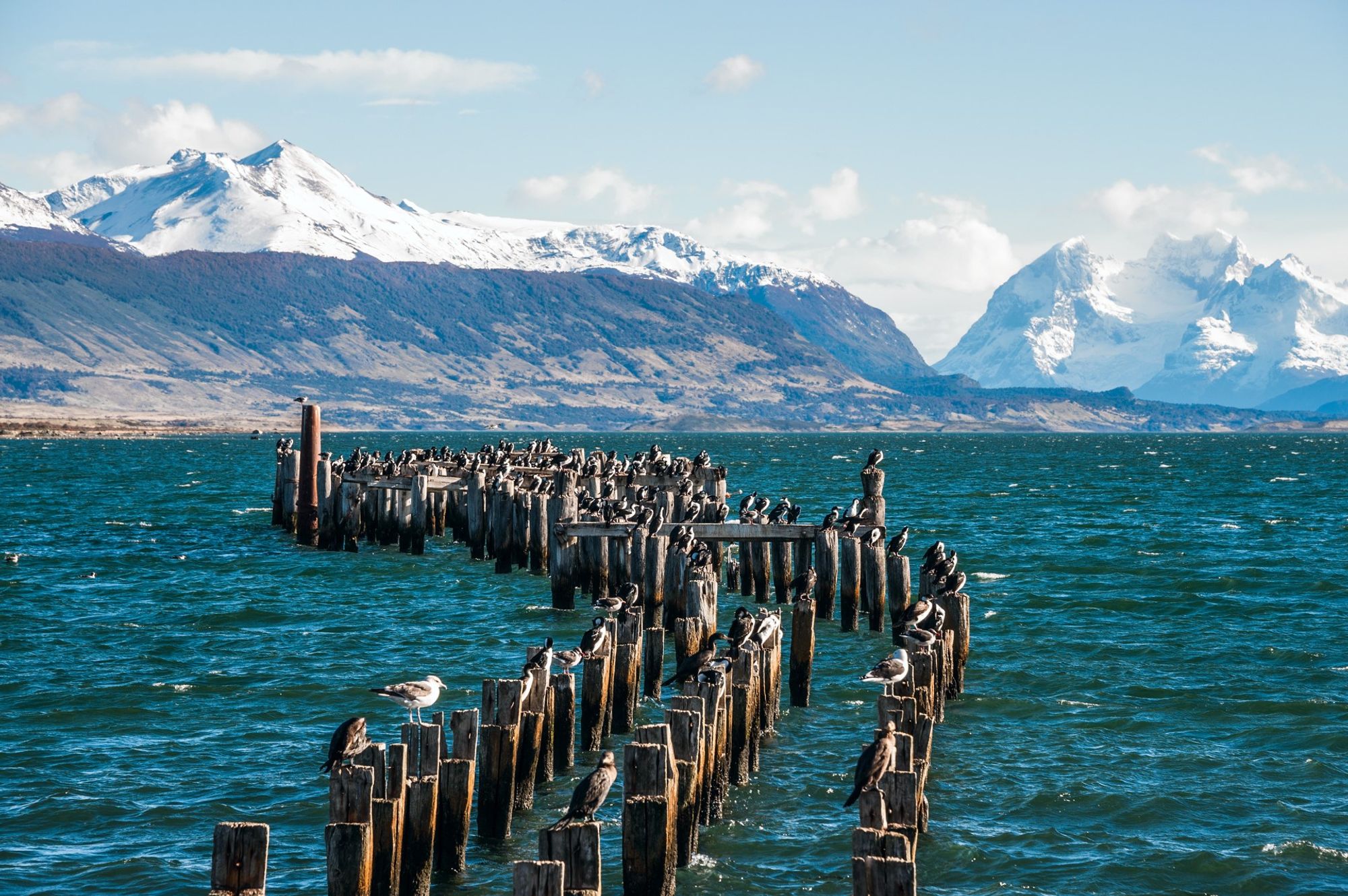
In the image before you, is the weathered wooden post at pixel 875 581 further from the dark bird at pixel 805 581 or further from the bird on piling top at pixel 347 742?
the bird on piling top at pixel 347 742

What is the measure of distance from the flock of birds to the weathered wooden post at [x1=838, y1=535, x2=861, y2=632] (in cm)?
38

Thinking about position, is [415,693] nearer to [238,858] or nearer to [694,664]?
[694,664]

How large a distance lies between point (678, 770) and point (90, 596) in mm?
23506

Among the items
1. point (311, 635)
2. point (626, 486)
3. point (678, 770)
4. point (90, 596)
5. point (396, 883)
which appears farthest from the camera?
point (626, 486)

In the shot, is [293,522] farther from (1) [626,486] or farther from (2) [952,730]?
(2) [952,730]

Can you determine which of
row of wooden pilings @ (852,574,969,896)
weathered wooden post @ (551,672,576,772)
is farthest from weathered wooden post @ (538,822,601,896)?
weathered wooden post @ (551,672,576,772)

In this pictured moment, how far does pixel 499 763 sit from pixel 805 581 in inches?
511

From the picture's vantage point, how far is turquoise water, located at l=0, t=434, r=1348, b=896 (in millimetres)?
15781

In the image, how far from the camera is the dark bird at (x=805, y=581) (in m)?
26.6

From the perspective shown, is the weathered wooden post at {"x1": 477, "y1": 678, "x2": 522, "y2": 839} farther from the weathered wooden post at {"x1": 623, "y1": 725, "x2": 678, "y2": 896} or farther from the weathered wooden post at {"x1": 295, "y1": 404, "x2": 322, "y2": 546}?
the weathered wooden post at {"x1": 295, "y1": 404, "x2": 322, "y2": 546}

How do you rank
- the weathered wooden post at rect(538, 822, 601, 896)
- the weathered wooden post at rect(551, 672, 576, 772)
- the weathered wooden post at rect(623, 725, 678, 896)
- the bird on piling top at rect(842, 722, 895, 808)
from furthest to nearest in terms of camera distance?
1. the weathered wooden post at rect(551, 672, 576, 772)
2. the bird on piling top at rect(842, 722, 895, 808)
3. the weathered wooden post at rect(623, 725, 678, 896)
4. the weathered wooden post at rect(538, 822, 601, 896)

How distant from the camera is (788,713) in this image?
21.7 metres

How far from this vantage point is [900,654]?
59.6 feet

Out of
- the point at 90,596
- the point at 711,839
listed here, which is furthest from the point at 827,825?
the point at 90,596
